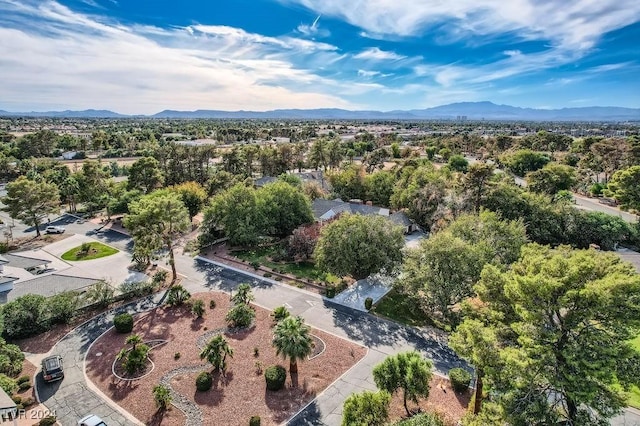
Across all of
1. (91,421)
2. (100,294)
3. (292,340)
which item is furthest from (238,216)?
(91,421)

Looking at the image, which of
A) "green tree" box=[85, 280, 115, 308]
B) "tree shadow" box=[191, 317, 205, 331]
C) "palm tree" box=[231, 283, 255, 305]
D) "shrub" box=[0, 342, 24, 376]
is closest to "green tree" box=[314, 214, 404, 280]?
"palm tree" box=[231, 283, 255, 305]

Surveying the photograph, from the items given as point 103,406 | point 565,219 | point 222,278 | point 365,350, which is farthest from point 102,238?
point 565,219

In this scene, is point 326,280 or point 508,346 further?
point 326,280

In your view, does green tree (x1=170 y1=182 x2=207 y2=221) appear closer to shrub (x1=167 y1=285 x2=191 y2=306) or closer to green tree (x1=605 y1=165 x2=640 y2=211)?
shrub (x1=167 y1=285 x2=191 y2=306)

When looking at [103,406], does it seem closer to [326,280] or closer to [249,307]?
[249,307]

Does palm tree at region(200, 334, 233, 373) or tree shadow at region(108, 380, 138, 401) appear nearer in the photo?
tree shadow at region(108, 380, 138, 401)

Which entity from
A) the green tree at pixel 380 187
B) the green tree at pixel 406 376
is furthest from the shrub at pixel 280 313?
the green tree at pixel 380 187
